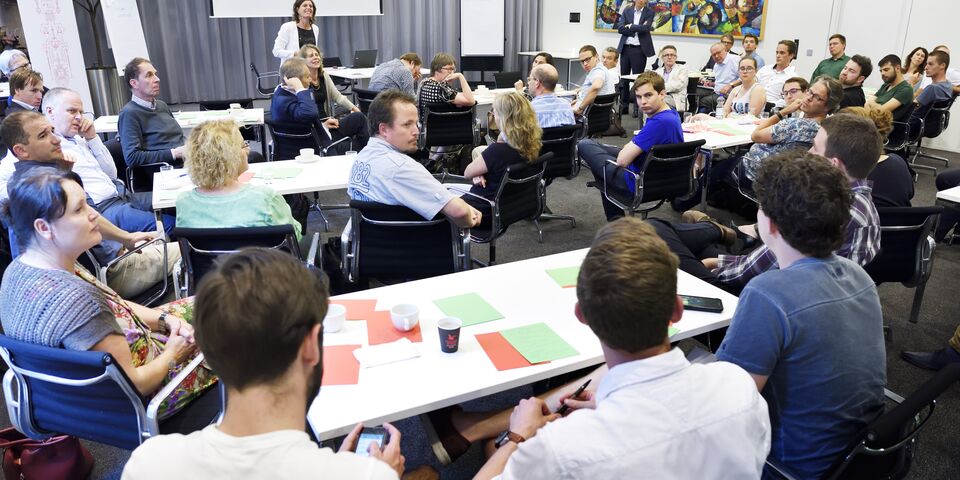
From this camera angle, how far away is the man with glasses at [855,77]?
580 cm

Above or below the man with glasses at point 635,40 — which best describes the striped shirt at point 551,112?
below

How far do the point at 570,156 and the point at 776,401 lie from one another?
3.29 metres

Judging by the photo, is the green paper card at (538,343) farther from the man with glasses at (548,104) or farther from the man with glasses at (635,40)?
the man with glasses at (635,40)

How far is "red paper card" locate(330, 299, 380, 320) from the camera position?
1.95m

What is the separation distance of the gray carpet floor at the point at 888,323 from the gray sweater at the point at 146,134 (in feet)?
3.81

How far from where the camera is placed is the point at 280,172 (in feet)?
12.1

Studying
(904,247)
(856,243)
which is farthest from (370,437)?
(904,247)

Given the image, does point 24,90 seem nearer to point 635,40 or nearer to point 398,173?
point 398,173

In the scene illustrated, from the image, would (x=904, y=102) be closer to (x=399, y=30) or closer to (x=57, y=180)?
(x=57, y=180)

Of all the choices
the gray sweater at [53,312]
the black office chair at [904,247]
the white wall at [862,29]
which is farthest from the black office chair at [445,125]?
the white wall at [862,29]

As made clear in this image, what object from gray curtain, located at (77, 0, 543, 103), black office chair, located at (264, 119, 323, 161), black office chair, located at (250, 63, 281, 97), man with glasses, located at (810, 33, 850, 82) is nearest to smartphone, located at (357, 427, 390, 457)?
black office chair, located at (264, 119, 323, 161)

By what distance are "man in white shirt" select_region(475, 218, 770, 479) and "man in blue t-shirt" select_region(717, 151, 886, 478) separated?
320mm

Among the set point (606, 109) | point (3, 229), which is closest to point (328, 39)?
point (606, 109)

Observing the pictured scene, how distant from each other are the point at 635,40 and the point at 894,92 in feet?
14.0
